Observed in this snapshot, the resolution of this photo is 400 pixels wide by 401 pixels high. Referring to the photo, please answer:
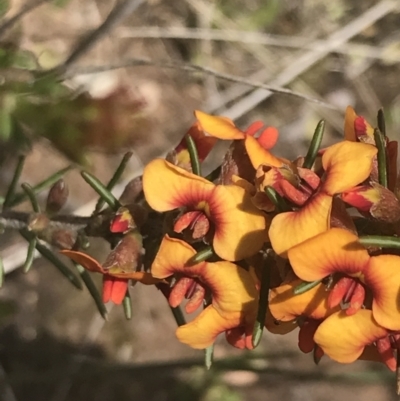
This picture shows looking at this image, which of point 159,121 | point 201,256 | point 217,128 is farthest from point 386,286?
point 159,121

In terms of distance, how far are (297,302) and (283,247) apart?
119 mm

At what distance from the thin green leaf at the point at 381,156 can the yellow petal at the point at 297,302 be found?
209mm

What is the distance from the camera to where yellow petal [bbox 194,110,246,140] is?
1.10 metres

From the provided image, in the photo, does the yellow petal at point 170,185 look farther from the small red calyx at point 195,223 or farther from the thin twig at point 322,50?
the thin twig at point 322,50

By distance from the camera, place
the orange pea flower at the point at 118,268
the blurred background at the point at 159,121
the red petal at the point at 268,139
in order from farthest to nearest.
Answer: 1. the blurred background at the point at 159,121
2. the red petal at the point at 268,139
3. the orange pea flower at the point at 118,268

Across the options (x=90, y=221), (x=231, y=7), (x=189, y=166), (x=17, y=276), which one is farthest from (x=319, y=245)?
(x=231, y=7)

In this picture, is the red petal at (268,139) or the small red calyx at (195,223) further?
the red petal at (268,139)

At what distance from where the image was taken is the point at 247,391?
299 centimetres

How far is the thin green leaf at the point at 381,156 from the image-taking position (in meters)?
0.98

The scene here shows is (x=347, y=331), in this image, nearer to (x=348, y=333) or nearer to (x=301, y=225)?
(x=348, y=333)

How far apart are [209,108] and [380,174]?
2.19 metres

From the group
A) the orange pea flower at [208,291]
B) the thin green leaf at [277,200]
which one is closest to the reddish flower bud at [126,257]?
the orange pea flower at [208,291]

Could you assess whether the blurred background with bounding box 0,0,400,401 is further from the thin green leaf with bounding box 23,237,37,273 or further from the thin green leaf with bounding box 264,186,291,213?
the thin green leaf with bounding box 264,186,291,213

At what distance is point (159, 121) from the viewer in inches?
120
